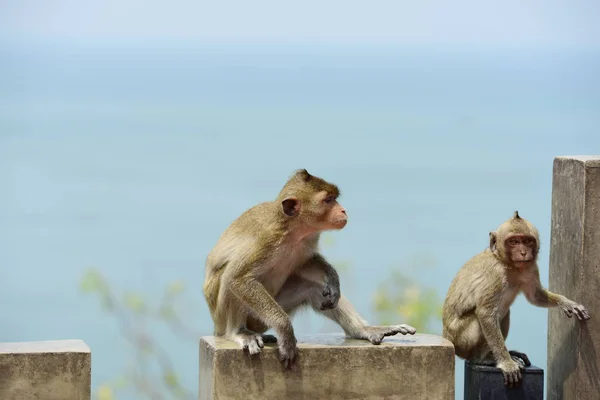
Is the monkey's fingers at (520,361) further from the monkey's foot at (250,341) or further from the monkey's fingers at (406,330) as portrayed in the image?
the monkey's foot at (250,341)

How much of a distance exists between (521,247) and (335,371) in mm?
1528

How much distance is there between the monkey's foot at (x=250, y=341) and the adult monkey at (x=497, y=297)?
1562 millimetres

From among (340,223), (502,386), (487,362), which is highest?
(340,223)

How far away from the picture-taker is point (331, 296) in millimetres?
7152

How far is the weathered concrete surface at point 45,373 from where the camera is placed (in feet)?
21.4

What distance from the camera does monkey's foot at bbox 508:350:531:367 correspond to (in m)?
7.51

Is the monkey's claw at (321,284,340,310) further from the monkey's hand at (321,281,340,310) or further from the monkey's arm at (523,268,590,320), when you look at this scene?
the monkey's arm at (523,268,590,320)

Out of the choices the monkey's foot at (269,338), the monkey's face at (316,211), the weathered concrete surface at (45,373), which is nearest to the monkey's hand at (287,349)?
the monkey's foot at (269,338)

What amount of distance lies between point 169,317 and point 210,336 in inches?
355

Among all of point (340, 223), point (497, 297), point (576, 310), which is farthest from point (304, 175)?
point (576, 310)

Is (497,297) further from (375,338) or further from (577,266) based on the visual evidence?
(375,338)

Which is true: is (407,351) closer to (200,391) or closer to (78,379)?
(200,391)

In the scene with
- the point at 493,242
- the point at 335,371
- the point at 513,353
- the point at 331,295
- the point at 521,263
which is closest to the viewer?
the point at 335,371

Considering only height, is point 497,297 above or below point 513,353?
above
